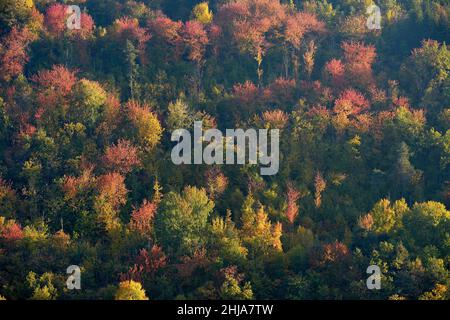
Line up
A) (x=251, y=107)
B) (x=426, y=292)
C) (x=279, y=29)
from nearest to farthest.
→ (x=426, y=292) → (x=251, y=107) → (x=279, y=29)

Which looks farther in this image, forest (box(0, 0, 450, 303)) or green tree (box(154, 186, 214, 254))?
green tree (box(154, 186, 214, 254))

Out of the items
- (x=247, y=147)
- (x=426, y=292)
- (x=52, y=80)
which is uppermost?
(x=52, y=80)

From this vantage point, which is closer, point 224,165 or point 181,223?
point 181,223

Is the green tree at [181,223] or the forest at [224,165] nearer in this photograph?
the forest at [224,165]

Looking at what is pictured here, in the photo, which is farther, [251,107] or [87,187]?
[251,107]

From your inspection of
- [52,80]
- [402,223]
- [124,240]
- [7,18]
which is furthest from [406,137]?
[7,18]

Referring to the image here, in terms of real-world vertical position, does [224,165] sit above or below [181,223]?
above

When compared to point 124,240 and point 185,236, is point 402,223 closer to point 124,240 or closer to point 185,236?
point 185,236

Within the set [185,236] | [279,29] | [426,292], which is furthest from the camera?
[279,29]
